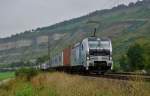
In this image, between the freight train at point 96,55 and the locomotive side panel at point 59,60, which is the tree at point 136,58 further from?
the freight train at point 96,55

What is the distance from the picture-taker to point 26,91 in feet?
80.4

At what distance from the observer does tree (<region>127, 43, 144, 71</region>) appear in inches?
3067

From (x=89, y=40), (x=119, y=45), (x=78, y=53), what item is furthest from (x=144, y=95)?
(x=119, y=45)

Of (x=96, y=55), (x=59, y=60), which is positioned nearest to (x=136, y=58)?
(x=59, y=60)

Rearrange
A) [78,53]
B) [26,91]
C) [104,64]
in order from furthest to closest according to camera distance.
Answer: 1. [78,53]
2. [104,64]
3. [26,91]

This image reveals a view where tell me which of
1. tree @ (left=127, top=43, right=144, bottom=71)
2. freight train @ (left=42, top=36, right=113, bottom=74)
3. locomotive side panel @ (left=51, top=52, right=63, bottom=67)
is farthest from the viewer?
tree @ (left=127, top=43, right=144, bottom=71)

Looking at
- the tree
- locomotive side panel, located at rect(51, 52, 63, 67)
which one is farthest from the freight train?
the tree

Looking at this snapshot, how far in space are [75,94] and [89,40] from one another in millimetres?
20537

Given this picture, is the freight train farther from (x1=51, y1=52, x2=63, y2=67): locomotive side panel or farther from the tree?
the tree

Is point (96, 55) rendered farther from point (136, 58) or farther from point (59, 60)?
point (136, 58)

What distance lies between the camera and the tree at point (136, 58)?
7791cm

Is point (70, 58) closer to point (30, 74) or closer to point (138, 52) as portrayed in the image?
point (30, 74)

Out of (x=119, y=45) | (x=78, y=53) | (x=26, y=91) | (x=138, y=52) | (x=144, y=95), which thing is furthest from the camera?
(x=119, y=45)

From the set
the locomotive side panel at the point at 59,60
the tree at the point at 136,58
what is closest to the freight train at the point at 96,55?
the locomotive side panel at the point at 59,60
